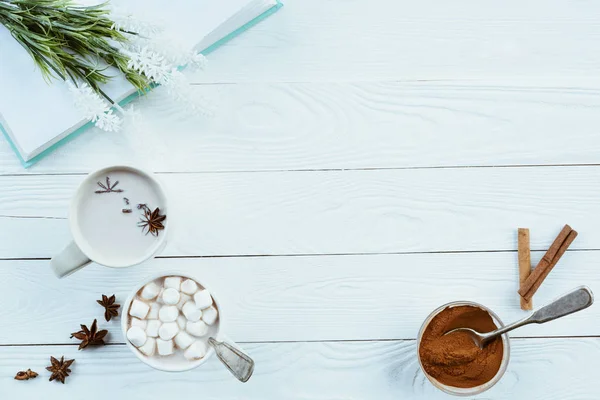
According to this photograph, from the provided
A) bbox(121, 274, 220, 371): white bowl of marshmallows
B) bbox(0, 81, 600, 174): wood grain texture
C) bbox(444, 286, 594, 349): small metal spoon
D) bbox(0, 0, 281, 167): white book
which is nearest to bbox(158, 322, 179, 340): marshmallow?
bbox(121, 274, 220, 371): white bowl of marshmallows

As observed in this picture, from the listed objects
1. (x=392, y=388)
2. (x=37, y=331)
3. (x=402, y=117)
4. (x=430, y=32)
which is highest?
(x=430, y=32)

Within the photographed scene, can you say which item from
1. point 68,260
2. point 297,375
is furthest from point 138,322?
point 297,375

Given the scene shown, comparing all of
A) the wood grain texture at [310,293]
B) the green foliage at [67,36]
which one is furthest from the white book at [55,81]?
the wood grain texture at [310,293]

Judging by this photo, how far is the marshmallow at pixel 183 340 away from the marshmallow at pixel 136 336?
0.18ft

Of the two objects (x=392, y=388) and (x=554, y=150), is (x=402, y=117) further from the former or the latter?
(x=392, y=388)

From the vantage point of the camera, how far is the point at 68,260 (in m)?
1.03

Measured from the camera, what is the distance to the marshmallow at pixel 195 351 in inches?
40.9

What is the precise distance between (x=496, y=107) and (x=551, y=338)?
0.43 m

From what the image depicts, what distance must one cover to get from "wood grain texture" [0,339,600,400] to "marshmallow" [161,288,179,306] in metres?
0.16

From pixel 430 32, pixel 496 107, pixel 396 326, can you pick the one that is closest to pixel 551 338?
pixel 396 326

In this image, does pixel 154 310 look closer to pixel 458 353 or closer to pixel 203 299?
pixel 203 299

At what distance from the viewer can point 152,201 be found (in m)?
1.04

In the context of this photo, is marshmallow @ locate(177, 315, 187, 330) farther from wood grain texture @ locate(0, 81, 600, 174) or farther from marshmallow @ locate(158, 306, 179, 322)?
wood grain texture @ locate(0, 81, 600, 174)

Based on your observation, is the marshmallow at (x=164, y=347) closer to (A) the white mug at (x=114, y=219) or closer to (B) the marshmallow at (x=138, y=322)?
(B) the marshmallow at (x=138, y=322)
